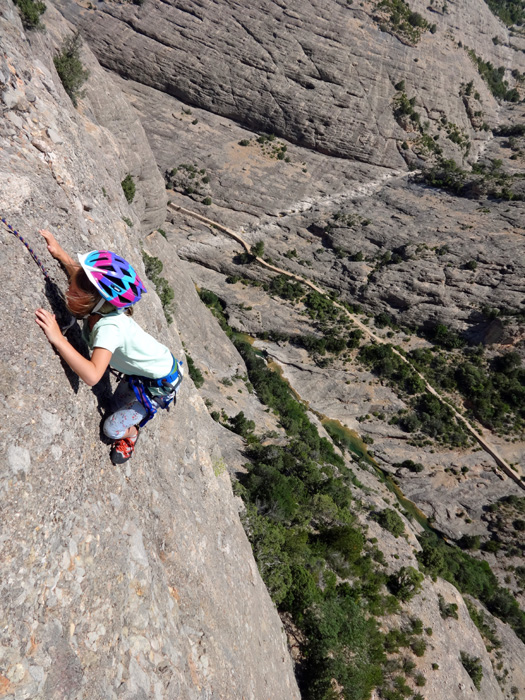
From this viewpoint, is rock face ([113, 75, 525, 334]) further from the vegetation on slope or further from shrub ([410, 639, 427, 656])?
shrub ([410, 639, 427, 656])

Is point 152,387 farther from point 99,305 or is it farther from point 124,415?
point 99,305

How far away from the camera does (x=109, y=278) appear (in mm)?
4203

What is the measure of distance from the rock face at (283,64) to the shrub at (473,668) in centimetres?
5891

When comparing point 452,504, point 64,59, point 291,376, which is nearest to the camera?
point 64,59

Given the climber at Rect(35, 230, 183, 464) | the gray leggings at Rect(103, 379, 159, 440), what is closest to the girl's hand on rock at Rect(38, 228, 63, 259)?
the climber at Rect(35, 230, 183, 464)

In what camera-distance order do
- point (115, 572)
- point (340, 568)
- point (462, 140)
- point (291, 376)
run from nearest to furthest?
1. point (115, 572)
2. point (340, 568)
3. point (291, 376)
4. point (462, 140)

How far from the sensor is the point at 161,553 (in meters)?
6.32

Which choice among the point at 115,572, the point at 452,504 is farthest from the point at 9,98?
the point at 452,504

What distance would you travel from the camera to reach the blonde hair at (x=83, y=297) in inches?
166

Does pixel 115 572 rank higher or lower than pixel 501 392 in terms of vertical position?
higher

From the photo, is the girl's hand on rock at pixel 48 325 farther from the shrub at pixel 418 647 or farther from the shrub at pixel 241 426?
the shrub at pixel 418 647

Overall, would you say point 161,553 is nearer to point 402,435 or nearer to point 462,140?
point 402,435

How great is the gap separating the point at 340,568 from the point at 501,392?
3175cm

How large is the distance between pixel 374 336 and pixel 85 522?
149ft
